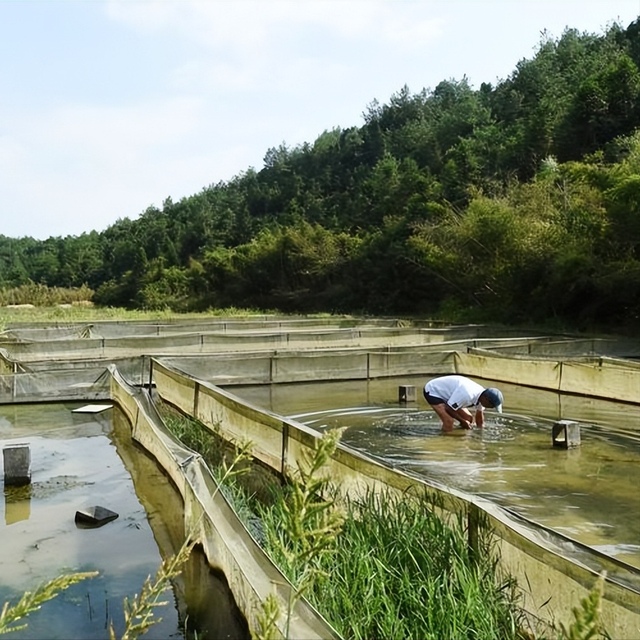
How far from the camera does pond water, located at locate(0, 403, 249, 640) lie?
2881mm

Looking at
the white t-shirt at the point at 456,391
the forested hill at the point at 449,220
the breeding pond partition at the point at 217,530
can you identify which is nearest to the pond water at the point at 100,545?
the breeding pond partition at the point at 217,530

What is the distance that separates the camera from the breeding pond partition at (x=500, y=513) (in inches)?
88.9

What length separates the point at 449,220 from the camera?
74.2 feet

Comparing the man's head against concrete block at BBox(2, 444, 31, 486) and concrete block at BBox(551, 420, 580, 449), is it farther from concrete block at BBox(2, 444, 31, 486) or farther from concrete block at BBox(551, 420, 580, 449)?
concrete block at BBox(2, 444, 31, 486)

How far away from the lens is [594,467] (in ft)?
17.2

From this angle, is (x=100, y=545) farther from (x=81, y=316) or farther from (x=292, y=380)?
(x=81, y=316)

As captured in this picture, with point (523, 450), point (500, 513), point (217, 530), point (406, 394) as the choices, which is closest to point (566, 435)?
point (523, 450)

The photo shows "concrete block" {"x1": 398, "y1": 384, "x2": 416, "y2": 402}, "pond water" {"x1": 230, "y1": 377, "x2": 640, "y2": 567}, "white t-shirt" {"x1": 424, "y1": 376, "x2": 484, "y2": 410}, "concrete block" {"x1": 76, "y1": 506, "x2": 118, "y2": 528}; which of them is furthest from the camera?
"concrete block" {"x1": 398, "y1": 384, "x2": 416, "y2": 402}

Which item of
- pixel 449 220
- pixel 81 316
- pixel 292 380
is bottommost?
pixel 292 380

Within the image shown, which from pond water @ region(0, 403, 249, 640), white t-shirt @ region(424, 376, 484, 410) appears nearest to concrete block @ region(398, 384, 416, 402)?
white t-shirt @ region(424, 376, 484, 410)

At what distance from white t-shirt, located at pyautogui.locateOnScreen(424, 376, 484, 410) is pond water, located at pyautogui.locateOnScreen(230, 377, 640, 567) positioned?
398mm

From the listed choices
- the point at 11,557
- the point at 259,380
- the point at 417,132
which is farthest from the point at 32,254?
the point at 11,557

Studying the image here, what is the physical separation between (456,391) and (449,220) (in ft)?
58.1

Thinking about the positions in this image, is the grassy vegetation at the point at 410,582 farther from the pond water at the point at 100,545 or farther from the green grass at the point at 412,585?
the pond water at the point at 100,545
